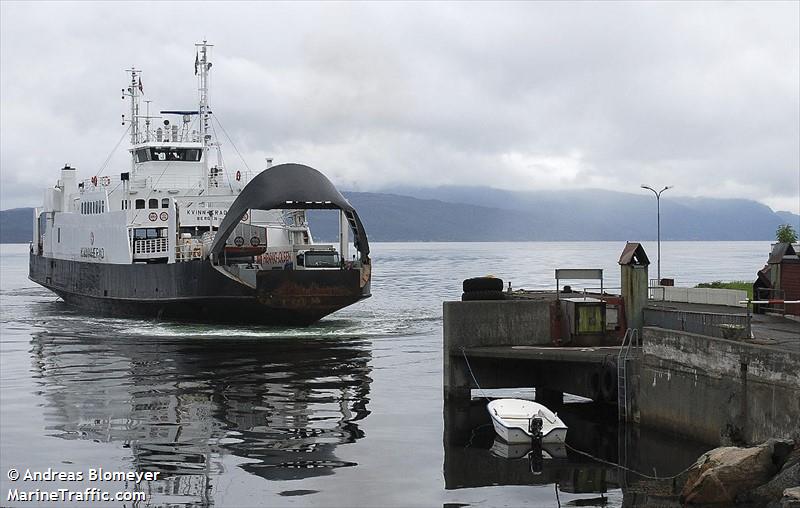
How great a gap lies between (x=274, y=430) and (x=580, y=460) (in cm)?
703

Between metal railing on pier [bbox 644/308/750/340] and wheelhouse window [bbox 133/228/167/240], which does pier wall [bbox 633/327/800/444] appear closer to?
metal railing on pier [bbox 644/308/750/340]

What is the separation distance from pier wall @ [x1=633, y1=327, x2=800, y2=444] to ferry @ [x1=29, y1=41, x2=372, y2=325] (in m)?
23.1

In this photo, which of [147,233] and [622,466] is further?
[147,233]

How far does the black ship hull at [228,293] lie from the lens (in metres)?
42.2

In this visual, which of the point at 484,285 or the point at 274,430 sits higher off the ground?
the point at 484,285

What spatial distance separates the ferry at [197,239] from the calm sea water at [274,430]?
3.40 metres

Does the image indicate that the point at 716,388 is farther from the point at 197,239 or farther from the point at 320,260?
the point at 197,239

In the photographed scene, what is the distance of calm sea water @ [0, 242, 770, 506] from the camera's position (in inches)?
688

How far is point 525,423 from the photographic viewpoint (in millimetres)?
21031

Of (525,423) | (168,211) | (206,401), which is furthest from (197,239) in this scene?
(525,423)

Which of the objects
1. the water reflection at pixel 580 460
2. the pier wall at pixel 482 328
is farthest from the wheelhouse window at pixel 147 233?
the water reflection at pixel 580 460

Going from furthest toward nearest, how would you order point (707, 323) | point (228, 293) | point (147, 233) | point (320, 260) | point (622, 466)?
1. point (147, 233)
2. point (320, 260)
3. point (228, 293)
4. point (707, 323)
5. point (622, 466)

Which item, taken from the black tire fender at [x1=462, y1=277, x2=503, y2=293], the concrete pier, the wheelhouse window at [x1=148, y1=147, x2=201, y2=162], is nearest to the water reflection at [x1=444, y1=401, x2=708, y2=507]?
the concrete pier

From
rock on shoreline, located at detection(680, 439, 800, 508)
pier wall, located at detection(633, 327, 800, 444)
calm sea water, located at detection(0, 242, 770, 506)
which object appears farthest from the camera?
calm sea water, located at detection(0, 242, 770, 506)
